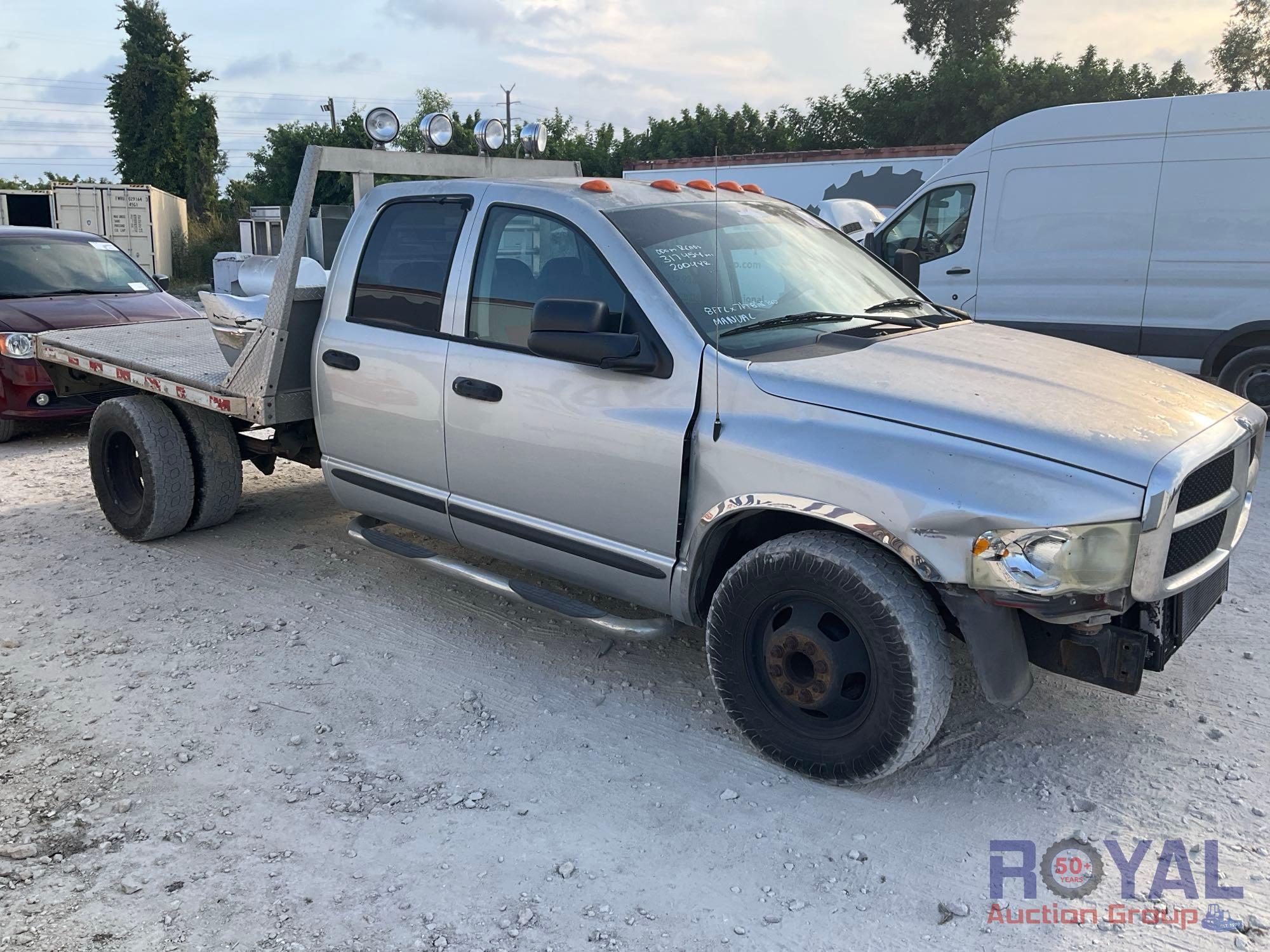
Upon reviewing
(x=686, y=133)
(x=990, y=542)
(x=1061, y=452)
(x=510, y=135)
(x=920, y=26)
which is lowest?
(x=990, y=542)

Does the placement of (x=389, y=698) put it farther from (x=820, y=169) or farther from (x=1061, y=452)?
(x=820, y=169)

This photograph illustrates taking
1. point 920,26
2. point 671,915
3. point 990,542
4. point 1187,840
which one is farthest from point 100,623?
point 920,26

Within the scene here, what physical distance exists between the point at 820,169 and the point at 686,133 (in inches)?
617

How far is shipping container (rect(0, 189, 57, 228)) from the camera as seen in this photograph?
914 inches

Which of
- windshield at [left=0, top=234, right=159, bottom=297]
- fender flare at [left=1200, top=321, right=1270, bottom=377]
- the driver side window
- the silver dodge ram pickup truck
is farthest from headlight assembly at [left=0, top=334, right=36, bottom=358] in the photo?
fender flare at [left=1200, top=321, right=1270, bottom=377]

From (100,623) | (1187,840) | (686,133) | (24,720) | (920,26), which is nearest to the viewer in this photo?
(1187,840)

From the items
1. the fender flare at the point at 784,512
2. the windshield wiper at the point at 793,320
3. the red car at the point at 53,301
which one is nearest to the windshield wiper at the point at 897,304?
the windshield wiper at the point at 793,320

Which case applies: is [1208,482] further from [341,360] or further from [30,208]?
[30,208]

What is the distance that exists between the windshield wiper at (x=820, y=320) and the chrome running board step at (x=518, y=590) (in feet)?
3.62

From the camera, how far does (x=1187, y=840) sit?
2.90 meters

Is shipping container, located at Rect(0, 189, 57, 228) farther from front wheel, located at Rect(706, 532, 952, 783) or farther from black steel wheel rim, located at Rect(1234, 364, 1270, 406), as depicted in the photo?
front wheel, located at Rect(706, 532, 952, 783)

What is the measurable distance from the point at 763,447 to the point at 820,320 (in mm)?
794

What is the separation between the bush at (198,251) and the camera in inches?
1090

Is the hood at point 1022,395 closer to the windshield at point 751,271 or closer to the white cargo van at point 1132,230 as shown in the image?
the windshield at point 751,271
